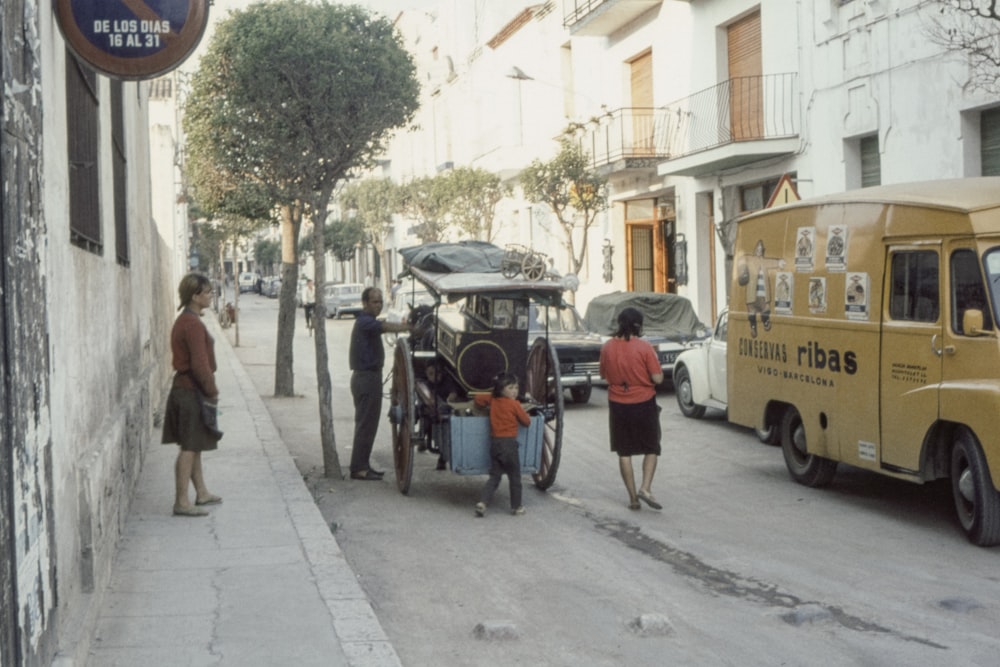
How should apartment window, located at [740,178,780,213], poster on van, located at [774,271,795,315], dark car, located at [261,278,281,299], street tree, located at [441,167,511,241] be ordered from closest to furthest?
poster on van, located at [774,271,795,315] < apartment window, located at [740,178,780,213] < street tree, located at [441,167,511,241] < dark car, located at [261,278,281,299]

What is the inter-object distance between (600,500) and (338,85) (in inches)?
269

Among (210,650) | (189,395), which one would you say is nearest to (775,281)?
(189,395)

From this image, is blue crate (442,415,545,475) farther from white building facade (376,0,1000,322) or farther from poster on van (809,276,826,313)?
white building facade (376,0,1000,322)

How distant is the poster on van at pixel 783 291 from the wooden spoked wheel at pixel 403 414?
3384 millimetres

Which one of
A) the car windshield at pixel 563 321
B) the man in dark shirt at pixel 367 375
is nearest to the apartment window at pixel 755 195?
the car windshield at pixel 563 321

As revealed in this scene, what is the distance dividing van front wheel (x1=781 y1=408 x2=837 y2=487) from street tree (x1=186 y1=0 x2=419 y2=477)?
5.53 m

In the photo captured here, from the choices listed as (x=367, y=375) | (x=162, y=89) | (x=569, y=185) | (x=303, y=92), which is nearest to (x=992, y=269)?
(x=367, y=375)

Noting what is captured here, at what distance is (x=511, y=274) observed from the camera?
10.7m

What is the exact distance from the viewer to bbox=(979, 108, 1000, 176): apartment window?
16656mm

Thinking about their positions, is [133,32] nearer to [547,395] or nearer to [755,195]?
[547,395]

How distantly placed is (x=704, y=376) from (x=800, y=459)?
14.5ft

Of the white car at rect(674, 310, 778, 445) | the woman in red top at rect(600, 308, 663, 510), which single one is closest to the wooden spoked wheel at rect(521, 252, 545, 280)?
the woman in red top at rect(600, 308, 663, 510)

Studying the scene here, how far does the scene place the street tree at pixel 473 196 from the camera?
38.8 metres

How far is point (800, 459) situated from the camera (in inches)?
444
